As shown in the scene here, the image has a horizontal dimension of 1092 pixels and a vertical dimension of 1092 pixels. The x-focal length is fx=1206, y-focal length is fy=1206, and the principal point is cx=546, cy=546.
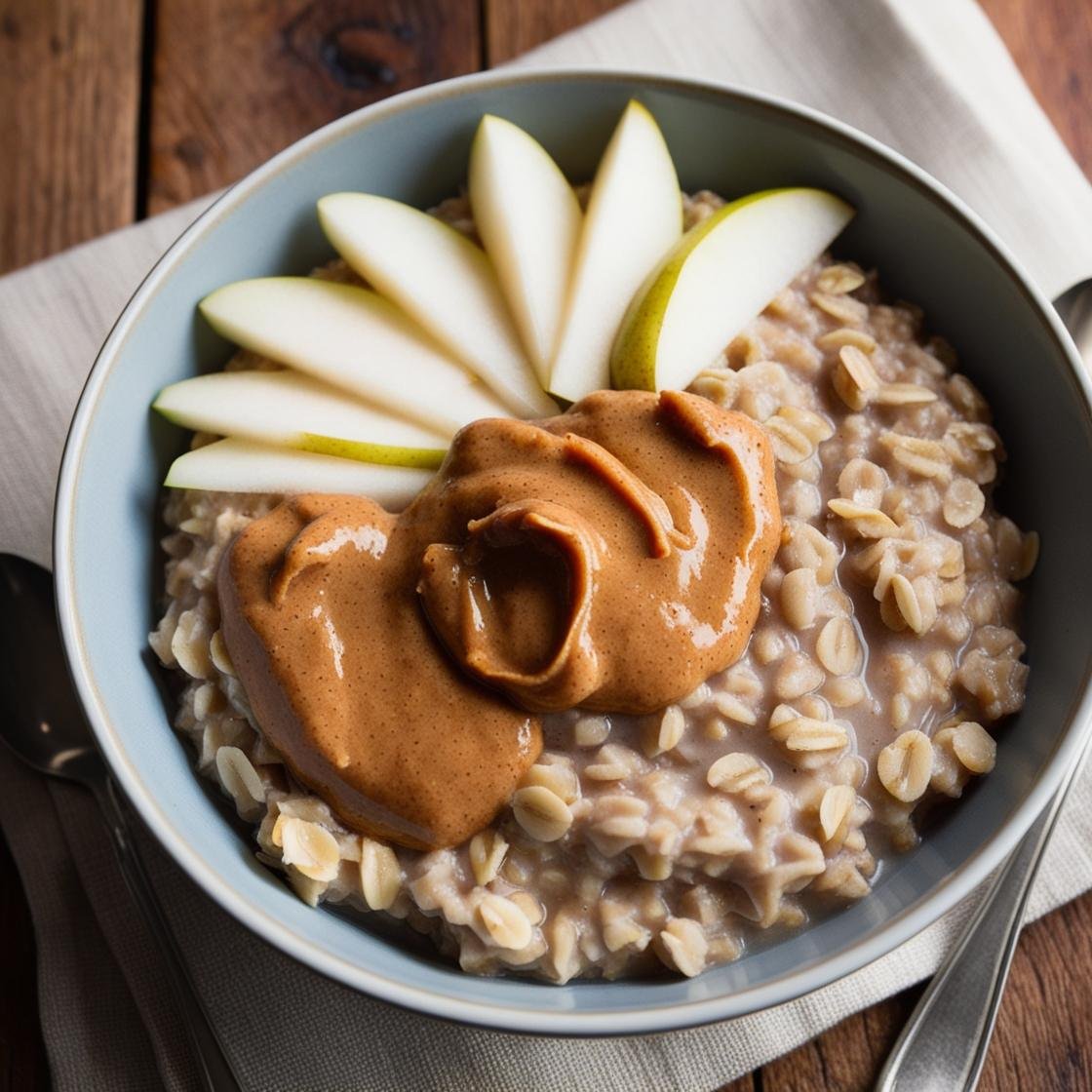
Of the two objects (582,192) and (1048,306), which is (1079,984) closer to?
(1048,306)

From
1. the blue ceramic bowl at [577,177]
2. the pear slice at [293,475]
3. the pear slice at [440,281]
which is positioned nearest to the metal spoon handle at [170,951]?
the blue ceramic bowl at [577,177]

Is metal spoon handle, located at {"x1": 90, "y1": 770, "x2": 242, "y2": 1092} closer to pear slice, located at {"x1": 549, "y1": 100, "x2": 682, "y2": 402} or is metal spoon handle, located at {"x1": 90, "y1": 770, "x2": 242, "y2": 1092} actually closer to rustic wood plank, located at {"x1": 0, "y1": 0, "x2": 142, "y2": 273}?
pear slice, located at {"x1": 549, "y1": 100, "x2": 682, "y2": 402}

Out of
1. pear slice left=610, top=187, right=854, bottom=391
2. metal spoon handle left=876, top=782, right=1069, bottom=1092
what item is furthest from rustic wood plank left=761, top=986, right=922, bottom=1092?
pear slice left=610, top=187, right=854, bottom=391

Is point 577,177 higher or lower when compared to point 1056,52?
lower

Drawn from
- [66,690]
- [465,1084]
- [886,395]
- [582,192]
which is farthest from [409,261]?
[465,1084]

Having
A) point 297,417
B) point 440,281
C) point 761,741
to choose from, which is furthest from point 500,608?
point 440,281

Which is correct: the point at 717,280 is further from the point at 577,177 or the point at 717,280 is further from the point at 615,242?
the point at 577,177

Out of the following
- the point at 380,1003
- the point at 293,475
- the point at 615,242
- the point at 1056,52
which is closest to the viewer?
the point at 380,1003
